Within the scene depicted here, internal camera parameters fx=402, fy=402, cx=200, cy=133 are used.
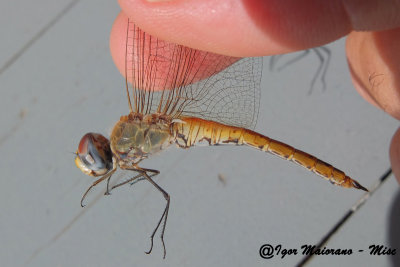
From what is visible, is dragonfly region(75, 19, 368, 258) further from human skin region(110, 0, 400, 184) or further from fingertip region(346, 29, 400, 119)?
fingertip region(346, 29, 400, 119)

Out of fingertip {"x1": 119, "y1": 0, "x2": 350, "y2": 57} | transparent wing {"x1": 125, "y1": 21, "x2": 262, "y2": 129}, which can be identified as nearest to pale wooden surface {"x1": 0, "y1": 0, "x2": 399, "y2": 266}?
transparent wing {"x1": 125, "y1": 21, "x2": 262, "y2": 129}

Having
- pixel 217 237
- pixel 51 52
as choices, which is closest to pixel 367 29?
pixel 217 237

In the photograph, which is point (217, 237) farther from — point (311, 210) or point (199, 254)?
point (311, 210)

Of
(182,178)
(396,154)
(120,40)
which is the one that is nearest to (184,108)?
(120,40)

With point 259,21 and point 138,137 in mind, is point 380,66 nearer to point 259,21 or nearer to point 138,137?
point 259,21

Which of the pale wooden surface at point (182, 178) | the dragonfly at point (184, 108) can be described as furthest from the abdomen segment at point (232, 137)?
the pale wooden surface at point (182, 178)
